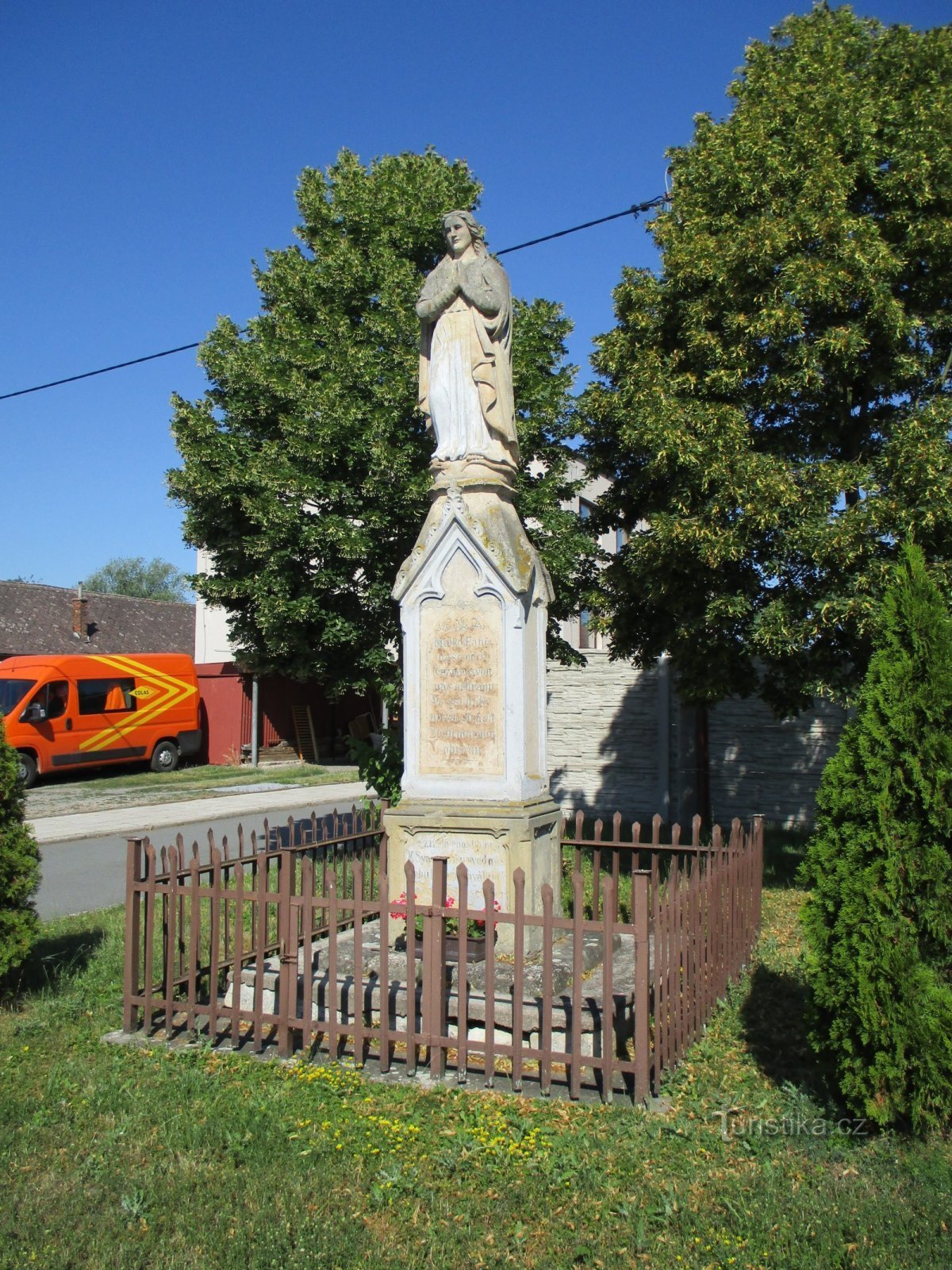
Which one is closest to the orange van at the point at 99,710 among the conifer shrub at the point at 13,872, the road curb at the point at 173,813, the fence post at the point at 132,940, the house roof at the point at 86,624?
the road curb at the point at 173,813

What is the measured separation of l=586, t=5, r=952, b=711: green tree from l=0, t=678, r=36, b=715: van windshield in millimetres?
15934

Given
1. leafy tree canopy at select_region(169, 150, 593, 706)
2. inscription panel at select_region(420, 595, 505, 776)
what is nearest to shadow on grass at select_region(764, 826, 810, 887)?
leafy tree canopy at select_region(169, 150, 593, 706)

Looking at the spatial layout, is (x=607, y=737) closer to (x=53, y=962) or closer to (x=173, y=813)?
(x=173, y=813)

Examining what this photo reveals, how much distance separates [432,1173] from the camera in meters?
3.95

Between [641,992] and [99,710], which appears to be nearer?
[641,992]

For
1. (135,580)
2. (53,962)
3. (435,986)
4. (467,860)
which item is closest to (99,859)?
(53,962)

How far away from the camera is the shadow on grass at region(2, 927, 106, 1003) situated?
248 inches

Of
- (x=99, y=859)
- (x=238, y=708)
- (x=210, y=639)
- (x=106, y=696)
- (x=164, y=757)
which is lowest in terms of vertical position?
(x=99, y=859)

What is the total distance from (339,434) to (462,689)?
3705mm

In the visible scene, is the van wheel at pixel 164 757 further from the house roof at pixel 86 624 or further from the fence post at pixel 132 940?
the fence post at pixel 132 940

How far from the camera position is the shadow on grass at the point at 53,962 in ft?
20.7

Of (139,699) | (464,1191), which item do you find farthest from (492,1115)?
(139,699)

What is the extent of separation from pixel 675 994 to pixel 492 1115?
3.67 feet

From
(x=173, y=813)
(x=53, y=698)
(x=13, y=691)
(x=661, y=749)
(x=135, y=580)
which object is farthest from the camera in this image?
(x=135, y=580)
